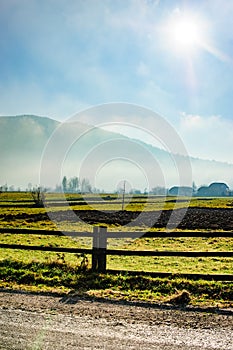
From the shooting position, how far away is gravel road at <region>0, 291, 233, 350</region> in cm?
480

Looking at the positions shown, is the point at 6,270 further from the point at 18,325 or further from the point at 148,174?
the point at 148,174

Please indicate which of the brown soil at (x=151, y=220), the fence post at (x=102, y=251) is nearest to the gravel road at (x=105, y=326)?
the fence post at (x=102, y=251)

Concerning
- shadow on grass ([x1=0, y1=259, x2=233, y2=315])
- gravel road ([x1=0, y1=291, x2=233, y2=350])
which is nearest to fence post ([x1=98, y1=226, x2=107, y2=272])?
shadow on grass ([x1=0, y1=259, x2=233, y2=315])

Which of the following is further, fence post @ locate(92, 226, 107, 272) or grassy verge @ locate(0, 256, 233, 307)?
fence post @ locate(92, 226, 107, 272)

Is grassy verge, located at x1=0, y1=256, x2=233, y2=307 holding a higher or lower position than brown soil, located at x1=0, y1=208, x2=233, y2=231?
higher

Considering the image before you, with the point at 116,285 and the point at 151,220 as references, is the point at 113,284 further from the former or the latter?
the point at 151,220

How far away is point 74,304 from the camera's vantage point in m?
6.64

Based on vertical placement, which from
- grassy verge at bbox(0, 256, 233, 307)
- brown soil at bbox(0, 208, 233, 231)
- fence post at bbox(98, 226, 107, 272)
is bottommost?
brown soil at bbox(0, 208, 233, 231)

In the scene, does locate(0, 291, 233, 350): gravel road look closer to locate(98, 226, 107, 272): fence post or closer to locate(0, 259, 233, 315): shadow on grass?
locate(0, 259, 233, 315): shadow on grass

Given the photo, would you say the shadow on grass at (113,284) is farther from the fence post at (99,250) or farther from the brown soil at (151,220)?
the brown soil at (151,220)

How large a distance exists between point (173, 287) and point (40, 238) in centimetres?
1518

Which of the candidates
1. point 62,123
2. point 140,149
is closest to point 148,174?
point 140,149

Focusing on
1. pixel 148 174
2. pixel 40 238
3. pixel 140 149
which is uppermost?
pixel 140 149

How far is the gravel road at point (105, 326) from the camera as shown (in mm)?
4797
